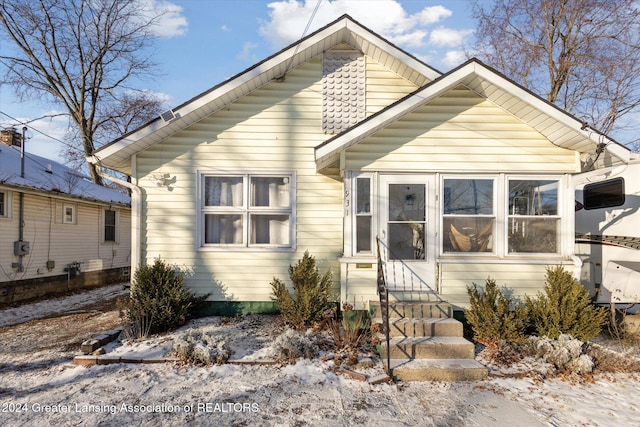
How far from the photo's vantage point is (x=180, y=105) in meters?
6.23

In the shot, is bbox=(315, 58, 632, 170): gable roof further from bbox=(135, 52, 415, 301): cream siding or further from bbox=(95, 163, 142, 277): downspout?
bbox=(95, 163, 142, 277): downspout

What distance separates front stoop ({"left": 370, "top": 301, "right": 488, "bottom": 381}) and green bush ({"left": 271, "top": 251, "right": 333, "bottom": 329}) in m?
0.93

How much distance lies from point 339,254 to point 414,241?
1482mm

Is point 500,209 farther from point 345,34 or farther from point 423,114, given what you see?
point 345,34

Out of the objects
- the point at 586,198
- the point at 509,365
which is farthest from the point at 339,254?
the point at 586,198

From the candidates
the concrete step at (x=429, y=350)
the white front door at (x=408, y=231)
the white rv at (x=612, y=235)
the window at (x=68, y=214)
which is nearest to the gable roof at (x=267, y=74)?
the white front door at (x=408, y=231)

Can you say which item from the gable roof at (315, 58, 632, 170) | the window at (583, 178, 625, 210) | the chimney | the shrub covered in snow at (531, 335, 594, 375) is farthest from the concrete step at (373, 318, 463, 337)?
the chimney

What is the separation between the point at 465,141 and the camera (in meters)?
6.11

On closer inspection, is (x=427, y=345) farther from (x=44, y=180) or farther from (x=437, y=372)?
(x=44, y=180)

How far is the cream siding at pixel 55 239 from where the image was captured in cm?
955

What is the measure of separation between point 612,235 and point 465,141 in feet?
12.1

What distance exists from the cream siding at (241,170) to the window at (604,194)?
18.2ft

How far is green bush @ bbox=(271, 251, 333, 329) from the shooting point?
19.1 feet

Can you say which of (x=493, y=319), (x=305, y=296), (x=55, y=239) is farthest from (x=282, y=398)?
(x=55, y=239)
